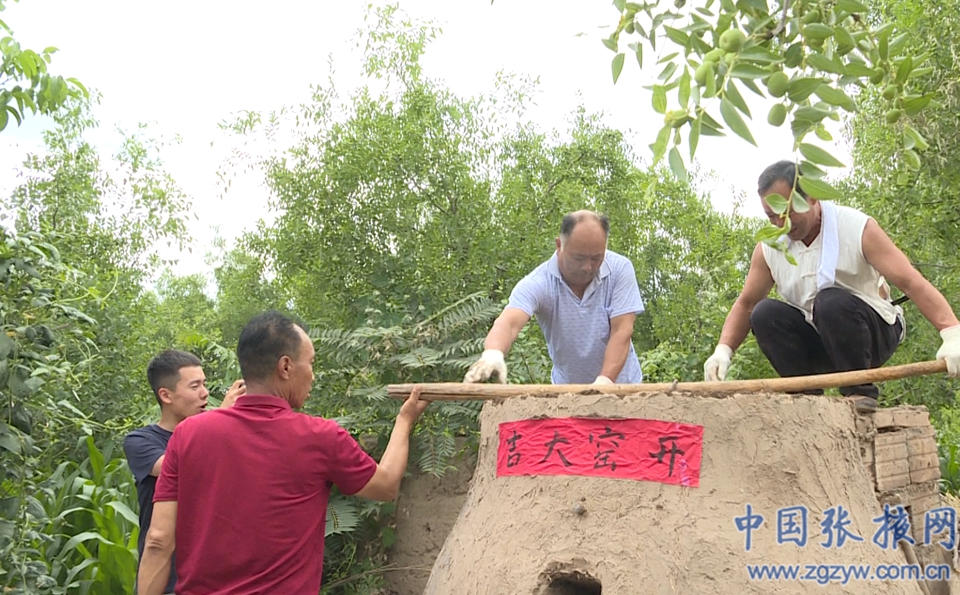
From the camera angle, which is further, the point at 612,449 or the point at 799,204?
the point at 612,449

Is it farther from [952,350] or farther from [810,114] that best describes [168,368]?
[952,350]

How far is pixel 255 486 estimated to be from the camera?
2664mm

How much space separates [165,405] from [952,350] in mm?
3029

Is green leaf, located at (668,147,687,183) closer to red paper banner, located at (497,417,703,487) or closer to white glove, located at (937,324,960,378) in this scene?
red paper banner, located at (497,417,703,487)

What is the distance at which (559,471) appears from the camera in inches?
117

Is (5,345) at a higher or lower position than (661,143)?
lower

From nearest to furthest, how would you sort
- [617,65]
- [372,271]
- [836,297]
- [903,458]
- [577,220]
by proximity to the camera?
[617,65] < [903,458] < [836,297] < [577,220] < [372,271]

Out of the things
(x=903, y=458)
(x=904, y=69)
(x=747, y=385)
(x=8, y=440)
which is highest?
(x=904, y=69)

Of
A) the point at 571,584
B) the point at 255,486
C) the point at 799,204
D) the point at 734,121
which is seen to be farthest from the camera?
the point at 571,584

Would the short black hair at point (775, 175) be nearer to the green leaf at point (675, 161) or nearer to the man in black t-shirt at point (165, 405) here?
the green leaf at point (675, 161)

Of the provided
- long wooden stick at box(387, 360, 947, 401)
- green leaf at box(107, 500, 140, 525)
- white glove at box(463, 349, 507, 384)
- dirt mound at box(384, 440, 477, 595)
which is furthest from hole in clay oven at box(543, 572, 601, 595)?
green leaf at box(107, 500, 140, 525)

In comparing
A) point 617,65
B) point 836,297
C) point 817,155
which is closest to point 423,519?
point 836,297

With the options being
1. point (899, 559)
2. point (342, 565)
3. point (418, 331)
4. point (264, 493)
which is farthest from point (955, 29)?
point (264, 493)

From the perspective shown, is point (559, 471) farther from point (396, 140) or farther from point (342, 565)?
point (396, 140)
